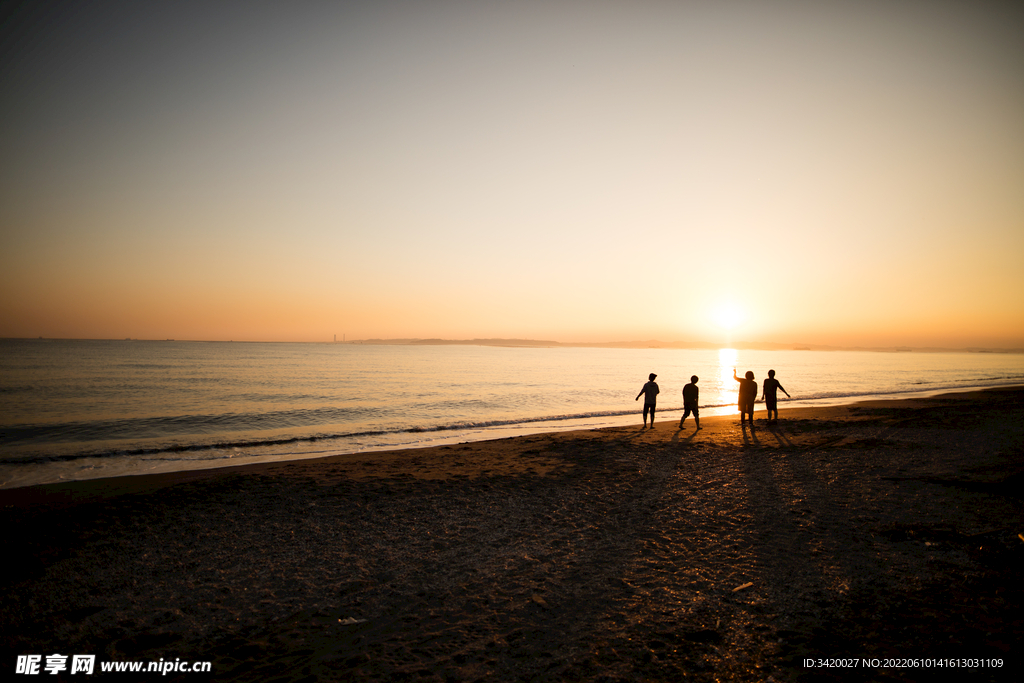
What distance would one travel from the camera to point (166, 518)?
8883 millimetres

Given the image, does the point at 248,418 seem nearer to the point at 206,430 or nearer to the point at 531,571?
the point at 206,430

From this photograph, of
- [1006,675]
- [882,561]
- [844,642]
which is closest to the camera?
[1006,675]

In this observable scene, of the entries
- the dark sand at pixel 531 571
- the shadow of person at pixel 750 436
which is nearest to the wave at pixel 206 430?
the dark sand at pixel 531 571

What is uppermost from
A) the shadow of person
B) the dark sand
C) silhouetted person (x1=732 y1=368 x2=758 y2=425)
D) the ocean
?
silhouetted person (x1=732 y1=368 x2=758 y2=425)

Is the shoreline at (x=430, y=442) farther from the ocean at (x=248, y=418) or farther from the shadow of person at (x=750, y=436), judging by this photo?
the shadow of person at (x=750, y=436)

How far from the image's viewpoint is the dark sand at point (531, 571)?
452 cm

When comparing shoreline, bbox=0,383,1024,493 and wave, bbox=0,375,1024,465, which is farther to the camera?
wave, bbox=0,375,1024,465

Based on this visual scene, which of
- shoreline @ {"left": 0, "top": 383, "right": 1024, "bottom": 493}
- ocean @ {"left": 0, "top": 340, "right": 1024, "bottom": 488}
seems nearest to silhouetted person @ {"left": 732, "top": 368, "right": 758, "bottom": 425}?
shoreline @ {"left": 0, "top": 383, "right": 1024, "bottom": 493}

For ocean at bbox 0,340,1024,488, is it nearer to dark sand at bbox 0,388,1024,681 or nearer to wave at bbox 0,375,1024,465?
wave at bbox 0,375,1024,465

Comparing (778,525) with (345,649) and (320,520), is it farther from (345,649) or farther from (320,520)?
(320,520)

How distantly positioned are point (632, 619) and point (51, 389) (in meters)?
51.1

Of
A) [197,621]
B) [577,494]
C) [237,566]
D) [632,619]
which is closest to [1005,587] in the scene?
[632,619]

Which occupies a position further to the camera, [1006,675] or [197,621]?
[197,621]

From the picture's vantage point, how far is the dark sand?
452cm
